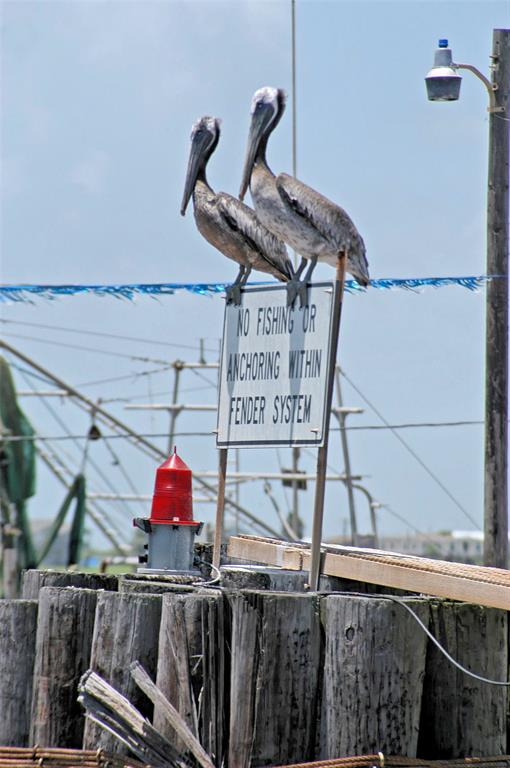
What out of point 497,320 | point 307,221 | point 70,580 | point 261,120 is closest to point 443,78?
point 497,320

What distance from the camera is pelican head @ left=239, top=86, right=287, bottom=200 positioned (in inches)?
399

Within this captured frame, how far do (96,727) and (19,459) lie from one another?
27613 millimetres

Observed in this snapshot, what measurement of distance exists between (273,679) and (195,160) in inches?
200

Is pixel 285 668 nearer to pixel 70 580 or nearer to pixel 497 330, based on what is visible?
pixel 70 580

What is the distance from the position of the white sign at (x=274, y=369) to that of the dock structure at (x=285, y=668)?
104 cm

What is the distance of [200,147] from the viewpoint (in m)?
11.1

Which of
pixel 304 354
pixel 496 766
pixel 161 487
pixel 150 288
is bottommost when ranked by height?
pixel 496 766

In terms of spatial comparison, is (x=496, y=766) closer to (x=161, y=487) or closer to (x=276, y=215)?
(x=161, y=487)

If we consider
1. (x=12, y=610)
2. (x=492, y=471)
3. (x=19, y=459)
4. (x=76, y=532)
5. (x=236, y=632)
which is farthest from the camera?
(x=76, y=532)

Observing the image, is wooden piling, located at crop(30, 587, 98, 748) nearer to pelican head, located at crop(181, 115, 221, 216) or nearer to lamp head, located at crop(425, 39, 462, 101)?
pelican head, located at crop(181, 115, 221, 216)

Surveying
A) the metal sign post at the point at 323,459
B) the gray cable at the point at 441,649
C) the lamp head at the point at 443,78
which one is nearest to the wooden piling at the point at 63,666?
the metal sign post at the point at 323,459

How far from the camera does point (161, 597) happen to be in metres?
7.64

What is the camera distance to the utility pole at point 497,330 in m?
14.9

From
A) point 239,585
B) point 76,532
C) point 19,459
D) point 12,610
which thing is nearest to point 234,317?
point 239,585
